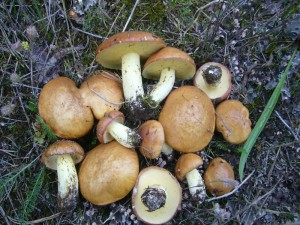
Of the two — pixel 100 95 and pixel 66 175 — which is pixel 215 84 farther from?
pixel 66 175

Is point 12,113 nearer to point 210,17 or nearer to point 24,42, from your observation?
point 24,42

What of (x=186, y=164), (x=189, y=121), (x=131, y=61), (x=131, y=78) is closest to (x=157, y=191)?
(x=186, y=164)

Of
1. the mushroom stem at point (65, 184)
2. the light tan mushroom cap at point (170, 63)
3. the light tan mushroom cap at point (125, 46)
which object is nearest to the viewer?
the light tan mushroom cap at point (125, 46)

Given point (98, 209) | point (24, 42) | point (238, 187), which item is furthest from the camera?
point (24, 42)

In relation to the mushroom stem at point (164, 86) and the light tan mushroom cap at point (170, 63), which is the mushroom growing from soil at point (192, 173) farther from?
the light tan mushroom cap at point (170, 63)

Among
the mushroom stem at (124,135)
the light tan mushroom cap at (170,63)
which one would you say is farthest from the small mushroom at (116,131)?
the light tan mushroom cap at (170,63)

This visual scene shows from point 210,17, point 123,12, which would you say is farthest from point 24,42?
point 210,17
